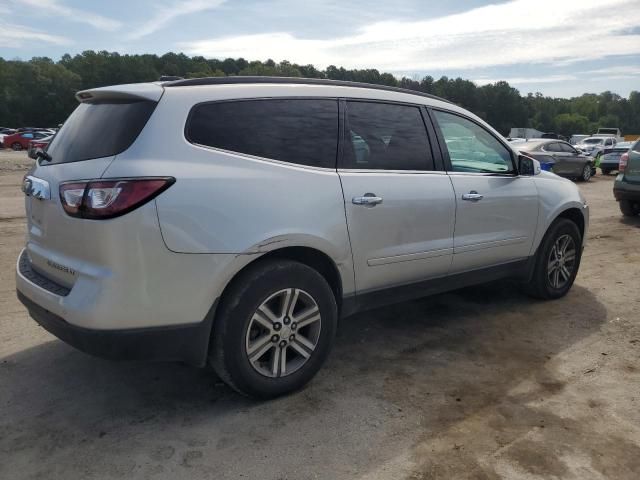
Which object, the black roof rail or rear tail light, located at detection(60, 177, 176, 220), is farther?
the black roof rail

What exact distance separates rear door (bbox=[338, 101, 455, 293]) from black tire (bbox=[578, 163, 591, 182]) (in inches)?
698

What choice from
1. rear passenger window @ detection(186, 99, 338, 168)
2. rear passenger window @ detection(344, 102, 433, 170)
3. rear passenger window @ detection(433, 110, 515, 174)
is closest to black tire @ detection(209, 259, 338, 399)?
rear passenger window @ detection(186, 99, 338, 168)

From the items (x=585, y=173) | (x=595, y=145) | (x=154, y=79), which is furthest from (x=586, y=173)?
(x=154, y=79)

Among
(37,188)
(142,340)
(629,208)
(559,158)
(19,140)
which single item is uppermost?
(37,188)

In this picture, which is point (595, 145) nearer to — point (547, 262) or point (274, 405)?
point (547, 262)

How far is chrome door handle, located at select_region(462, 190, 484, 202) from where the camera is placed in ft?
13.8

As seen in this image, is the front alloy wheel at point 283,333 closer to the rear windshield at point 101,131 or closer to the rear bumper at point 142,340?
the rear bumper at point 142,340

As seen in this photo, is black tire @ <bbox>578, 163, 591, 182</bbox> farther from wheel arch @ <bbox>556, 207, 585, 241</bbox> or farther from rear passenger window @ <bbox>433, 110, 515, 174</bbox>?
rear passenger window @ <bbox>433, 110, 515, 174</bbox>

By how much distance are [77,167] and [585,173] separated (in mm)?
20032

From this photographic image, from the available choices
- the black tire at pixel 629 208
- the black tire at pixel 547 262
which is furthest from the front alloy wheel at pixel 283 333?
the black tire at pixel 629 208

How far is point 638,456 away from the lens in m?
2.81

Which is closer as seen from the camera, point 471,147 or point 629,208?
point 471,147

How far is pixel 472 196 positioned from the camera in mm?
4254

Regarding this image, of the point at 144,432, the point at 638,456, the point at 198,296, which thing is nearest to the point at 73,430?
the point at 144,432
